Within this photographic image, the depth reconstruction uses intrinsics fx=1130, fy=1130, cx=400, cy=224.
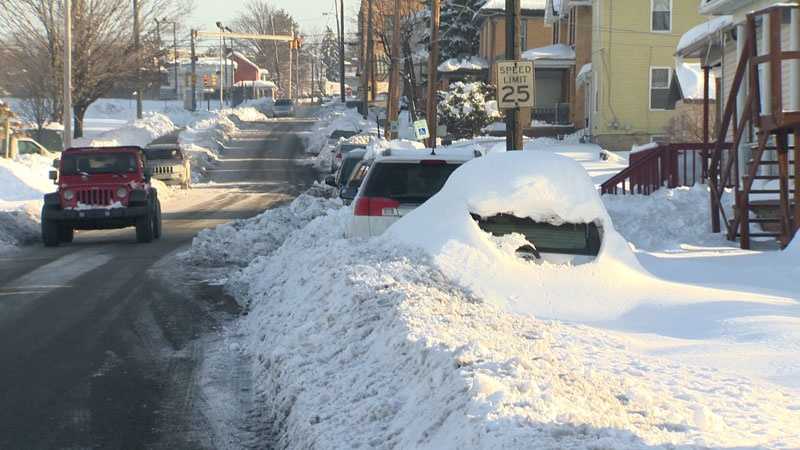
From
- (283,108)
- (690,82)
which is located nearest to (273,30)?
(283,108)

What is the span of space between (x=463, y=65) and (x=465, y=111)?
12.2 meters

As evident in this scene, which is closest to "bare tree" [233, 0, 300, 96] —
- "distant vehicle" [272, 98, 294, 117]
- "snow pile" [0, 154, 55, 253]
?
"distant vehicle" [272, 98, 294, 117]

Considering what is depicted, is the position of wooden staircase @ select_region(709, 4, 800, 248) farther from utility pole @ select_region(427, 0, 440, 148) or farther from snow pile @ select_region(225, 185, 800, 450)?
utility pole @ select_region(427, 0, 440, 148)

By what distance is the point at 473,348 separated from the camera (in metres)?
6.87

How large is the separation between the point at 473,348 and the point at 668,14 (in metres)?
39.7

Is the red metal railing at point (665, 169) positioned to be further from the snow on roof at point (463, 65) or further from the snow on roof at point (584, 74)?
the snow on roof at point (463, 65)

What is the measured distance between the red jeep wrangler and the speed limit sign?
7.80 metres

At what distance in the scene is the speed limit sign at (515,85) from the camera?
63.1 feet

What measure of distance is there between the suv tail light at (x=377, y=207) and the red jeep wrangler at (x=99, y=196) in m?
10.5

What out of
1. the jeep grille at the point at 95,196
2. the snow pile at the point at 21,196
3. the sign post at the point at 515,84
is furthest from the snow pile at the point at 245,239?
the sign post at the point at 515,84

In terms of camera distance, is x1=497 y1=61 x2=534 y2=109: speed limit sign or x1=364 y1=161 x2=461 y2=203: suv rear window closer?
x1=364 y1=161 x2=461 y2=203: suv rear window

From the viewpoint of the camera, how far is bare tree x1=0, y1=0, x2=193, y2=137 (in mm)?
52469

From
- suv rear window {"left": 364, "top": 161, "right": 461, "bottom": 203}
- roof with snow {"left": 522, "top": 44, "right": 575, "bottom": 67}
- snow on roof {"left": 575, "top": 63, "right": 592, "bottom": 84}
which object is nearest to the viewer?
suv rear window {"left": 364, "top": 161, "right": 461, "bottom": 203}

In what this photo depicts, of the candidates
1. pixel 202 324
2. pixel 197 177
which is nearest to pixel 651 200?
pixel 202 324
